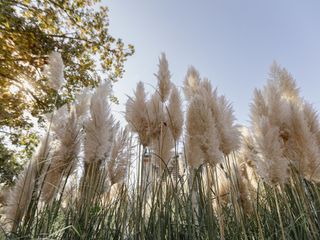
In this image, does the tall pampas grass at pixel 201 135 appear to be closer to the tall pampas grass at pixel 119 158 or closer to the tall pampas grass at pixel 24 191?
the tall pampas grass at pixel 119 158

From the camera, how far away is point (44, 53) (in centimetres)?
556

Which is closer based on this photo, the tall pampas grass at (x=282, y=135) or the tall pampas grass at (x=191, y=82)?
the tall pampas grass at (x=282, y=135)

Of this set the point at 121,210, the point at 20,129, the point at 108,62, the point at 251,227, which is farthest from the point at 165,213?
the point at 20,129

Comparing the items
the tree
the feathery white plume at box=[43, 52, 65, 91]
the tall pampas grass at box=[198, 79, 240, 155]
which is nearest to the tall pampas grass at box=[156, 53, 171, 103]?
the tall pampas grass at box=[198, 79, 240, 155]

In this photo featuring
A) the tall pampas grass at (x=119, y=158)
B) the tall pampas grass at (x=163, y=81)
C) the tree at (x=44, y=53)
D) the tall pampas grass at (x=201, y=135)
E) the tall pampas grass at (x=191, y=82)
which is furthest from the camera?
the tree at (x=44, y=53)

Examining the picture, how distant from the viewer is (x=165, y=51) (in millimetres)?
2490

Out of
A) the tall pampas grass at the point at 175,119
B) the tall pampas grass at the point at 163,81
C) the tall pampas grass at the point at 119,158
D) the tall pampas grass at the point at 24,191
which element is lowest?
the tall pampas grass at the point at 24,191

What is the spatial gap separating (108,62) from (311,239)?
6.27m

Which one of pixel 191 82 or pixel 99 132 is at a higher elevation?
pixel 191 82

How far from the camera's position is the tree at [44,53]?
5.24 m

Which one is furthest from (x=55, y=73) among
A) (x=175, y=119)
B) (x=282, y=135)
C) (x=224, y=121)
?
(x=282, y=135)

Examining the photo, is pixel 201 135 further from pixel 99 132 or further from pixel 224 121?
pixel 99 132

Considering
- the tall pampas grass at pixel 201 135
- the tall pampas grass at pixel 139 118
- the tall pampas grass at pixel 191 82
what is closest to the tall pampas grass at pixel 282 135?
the tall pampas grass at pixel 201 135

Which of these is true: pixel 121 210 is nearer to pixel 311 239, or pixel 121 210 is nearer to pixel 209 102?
pixel 209 102
